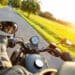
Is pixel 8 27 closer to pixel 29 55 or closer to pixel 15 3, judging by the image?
pixel 29 55

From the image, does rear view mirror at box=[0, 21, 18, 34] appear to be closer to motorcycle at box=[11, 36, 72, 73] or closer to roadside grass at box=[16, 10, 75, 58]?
motorcycle at box=[11, 36, 72, 73]

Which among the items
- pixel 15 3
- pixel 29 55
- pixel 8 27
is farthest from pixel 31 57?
pixel 15 3

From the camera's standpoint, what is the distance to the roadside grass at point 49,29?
6148mm

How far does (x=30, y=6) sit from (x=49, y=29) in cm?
111

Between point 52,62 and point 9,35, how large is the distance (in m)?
2.31

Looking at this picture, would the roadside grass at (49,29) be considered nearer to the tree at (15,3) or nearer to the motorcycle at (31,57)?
the tree at (15,3)

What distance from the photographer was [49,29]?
21.7 feet

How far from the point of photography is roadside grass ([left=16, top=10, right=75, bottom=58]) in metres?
6.15

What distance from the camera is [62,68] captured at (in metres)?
0.99

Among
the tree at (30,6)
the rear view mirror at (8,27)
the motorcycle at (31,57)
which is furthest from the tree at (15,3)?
the rear view mirror at (8,27)

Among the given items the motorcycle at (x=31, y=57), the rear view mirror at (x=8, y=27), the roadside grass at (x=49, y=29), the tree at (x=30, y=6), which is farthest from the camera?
the roadside grass at (x=49, y=29)

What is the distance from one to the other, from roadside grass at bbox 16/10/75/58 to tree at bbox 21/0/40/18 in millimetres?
376

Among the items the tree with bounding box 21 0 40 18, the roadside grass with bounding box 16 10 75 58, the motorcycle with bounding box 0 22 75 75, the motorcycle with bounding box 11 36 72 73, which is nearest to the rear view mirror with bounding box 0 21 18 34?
the motorcycle with bounding box 0 22 75 75

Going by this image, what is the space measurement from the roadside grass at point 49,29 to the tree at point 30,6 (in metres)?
0.38
